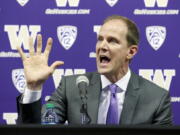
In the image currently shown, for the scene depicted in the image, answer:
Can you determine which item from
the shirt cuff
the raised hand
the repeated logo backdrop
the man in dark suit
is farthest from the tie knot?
the repeated logo backdrop

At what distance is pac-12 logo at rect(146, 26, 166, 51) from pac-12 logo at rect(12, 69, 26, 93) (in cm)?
103

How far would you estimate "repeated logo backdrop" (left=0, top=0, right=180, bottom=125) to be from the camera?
336 cm

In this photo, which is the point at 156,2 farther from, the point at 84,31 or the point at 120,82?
the point at 120,82

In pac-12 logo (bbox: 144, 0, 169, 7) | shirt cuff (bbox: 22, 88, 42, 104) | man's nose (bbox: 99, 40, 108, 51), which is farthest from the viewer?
pac-12 logo (bbox: 144, 0, 169, 7)

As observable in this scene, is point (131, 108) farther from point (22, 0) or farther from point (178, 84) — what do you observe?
point (22, 0)

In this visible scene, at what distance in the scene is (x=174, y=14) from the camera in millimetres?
3363

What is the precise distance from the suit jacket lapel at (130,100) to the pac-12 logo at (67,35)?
101cm

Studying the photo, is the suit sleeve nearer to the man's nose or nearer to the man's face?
the man's face

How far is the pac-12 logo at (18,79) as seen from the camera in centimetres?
338

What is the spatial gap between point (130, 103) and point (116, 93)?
10 centimetres

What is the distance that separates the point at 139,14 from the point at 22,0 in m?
0.91
